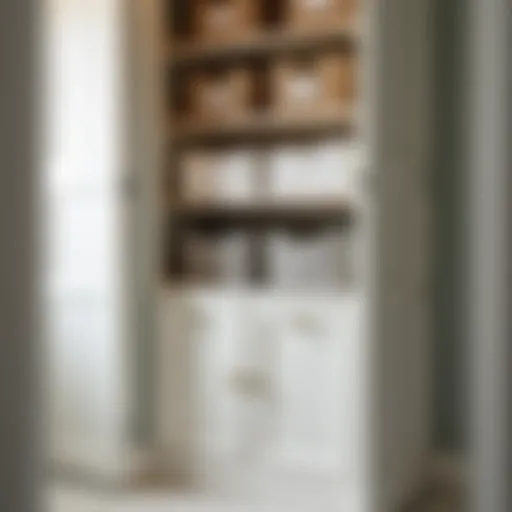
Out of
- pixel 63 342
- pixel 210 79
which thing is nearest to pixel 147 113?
pixel 210 79

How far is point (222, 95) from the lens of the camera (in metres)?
2.86

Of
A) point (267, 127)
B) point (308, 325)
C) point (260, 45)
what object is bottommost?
point (308, 325)

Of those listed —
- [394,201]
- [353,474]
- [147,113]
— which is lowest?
[353,474]

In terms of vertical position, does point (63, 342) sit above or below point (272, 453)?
above

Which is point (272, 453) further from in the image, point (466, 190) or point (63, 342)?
point (466, 190)

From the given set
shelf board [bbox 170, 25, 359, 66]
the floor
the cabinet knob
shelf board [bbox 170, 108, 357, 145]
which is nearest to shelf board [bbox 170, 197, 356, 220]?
shelf board [bbox 170, 108, 357, 145]

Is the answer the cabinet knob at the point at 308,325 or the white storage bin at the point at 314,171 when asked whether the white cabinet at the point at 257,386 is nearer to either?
the cabinet knob at the point at 308,325

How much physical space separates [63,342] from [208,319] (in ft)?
1.91

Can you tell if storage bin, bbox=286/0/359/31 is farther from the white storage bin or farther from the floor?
the floor

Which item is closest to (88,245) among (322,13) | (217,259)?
(217,259)

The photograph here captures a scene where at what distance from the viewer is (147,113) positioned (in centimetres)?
283

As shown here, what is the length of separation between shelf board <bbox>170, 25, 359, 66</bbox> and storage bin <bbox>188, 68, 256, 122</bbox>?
7 cm

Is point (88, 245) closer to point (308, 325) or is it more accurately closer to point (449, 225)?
point (308, 325)

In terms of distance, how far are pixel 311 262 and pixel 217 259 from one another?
0.38 meters
